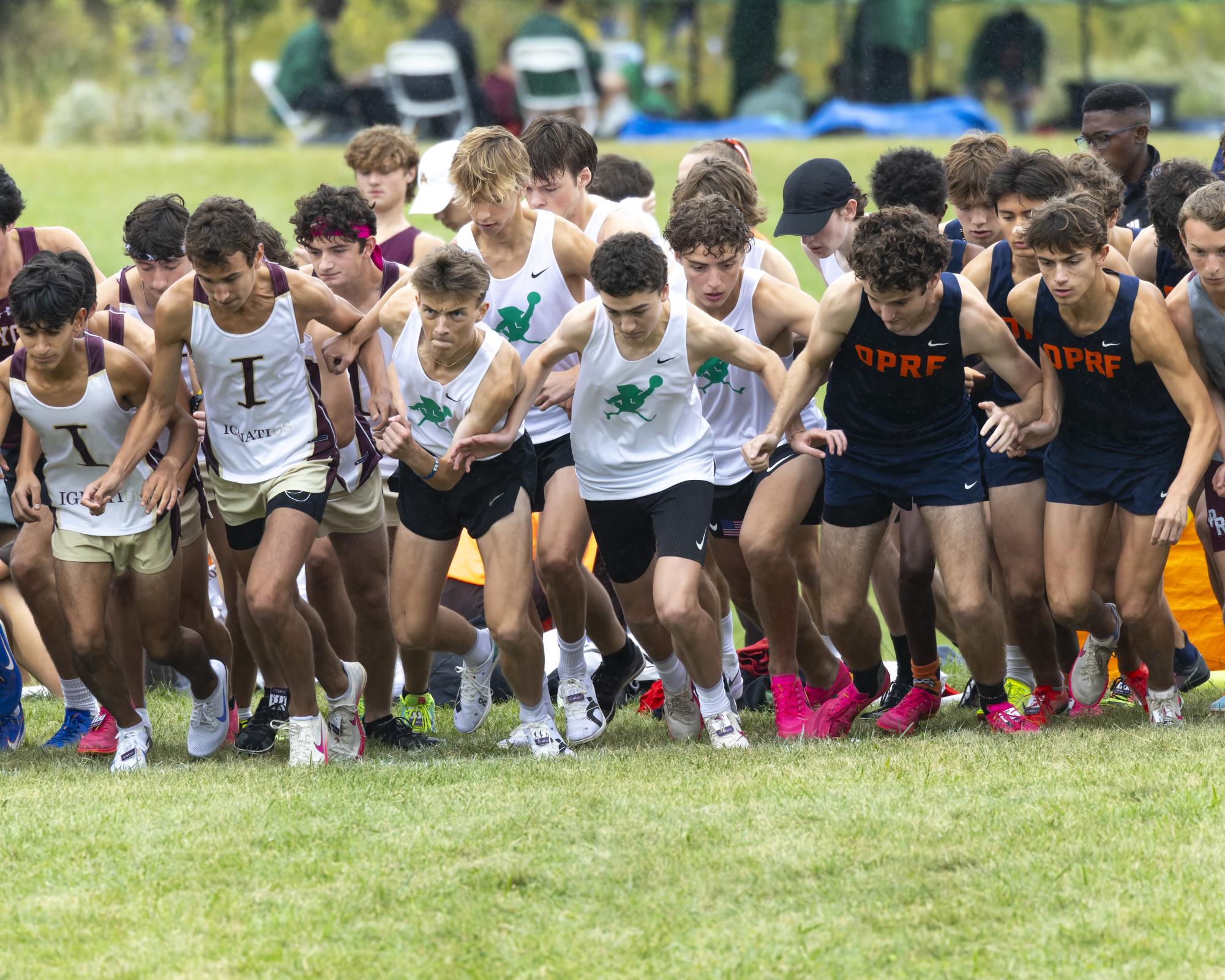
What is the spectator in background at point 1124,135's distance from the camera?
7.92 m

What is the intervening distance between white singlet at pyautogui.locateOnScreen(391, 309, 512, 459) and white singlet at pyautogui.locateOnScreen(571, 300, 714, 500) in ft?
1.22

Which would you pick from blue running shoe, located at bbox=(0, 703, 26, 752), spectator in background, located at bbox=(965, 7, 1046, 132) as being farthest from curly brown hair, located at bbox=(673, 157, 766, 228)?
spectator in background, located at bbox=(965, 7, 1046, 132)

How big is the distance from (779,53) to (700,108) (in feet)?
4.81

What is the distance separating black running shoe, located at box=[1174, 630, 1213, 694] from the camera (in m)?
7.64

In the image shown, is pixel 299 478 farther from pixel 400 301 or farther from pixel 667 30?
pixel 667 30

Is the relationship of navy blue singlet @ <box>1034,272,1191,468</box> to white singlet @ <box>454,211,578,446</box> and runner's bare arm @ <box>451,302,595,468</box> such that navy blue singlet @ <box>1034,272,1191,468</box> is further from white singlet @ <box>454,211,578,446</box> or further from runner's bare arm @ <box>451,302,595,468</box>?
white singlet @ <box>454,211,578,446</box>

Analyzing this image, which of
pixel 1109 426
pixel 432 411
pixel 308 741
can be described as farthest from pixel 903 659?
pixel 308 741

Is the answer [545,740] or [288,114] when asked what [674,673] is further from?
[288,114]

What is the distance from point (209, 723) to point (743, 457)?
8.45 ft

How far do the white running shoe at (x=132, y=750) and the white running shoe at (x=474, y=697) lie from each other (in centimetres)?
139

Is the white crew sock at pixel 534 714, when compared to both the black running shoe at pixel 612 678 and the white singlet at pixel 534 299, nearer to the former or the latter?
the black running shoe at pixel 612 678

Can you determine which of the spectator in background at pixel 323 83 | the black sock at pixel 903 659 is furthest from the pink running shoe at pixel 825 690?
the spectator in background at pixel 323 83

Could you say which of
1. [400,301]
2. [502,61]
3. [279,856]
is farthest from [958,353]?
[502,61]

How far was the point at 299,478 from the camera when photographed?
653 centimetres
